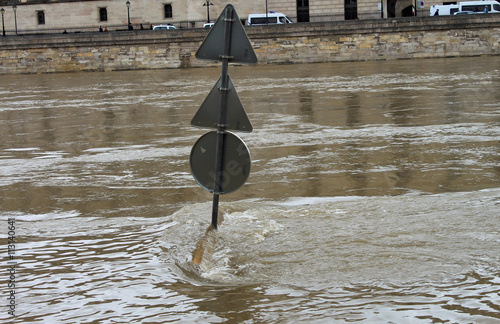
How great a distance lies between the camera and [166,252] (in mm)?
5020

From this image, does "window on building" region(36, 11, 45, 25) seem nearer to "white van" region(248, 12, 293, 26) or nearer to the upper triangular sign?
"white van" region(248, 12, 293, 26)

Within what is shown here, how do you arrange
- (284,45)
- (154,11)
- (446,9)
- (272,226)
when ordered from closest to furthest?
(272,226) < (284,45) < (446,9) < (154,11)

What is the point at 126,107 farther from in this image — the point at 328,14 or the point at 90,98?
the point at 328,14

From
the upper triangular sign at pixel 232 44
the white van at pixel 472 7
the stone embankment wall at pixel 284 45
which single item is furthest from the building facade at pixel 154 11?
the upper triangular sign at pixel 232 44

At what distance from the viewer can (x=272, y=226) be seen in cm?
557

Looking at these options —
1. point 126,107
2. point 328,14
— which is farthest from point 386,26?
point 126,107

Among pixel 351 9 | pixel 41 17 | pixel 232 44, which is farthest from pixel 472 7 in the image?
pixel 232 44

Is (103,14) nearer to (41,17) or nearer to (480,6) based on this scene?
(41,17)

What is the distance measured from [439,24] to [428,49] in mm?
1443

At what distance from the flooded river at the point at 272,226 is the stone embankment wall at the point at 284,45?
2705 cm

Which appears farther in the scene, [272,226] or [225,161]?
[272,226]

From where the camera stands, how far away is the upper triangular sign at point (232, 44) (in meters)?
4.96

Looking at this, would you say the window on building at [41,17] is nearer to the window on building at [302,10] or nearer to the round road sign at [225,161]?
the window on building at [302,10]

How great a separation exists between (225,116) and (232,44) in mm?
518
